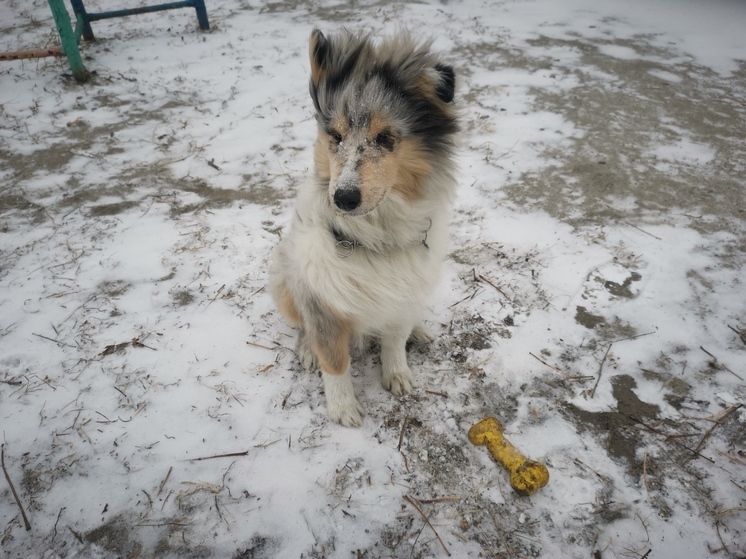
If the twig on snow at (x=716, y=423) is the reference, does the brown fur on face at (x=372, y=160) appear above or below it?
above

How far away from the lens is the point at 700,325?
294cm

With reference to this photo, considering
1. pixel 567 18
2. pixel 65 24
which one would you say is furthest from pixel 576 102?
pixel 65 24

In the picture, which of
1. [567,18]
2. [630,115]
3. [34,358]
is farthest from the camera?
[567,18]

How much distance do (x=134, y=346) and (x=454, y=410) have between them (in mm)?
2229

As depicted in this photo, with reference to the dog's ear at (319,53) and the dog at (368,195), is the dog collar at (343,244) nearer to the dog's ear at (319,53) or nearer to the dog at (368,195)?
the dog at (368,195)

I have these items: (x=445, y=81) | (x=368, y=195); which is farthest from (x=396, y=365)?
(x=445, y=81)

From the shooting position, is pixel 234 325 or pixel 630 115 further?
pixel 630 115

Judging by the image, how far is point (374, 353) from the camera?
302 cm

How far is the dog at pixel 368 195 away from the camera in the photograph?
1925 mm

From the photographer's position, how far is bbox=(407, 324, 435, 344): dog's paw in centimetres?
299

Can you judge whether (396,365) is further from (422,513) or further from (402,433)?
(422,513)

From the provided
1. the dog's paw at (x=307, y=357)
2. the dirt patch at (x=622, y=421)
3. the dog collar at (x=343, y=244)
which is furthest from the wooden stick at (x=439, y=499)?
the dog collar at (x=343, y=244)

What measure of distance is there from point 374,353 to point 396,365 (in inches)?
13.8

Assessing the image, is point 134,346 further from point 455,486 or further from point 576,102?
point 576,102
